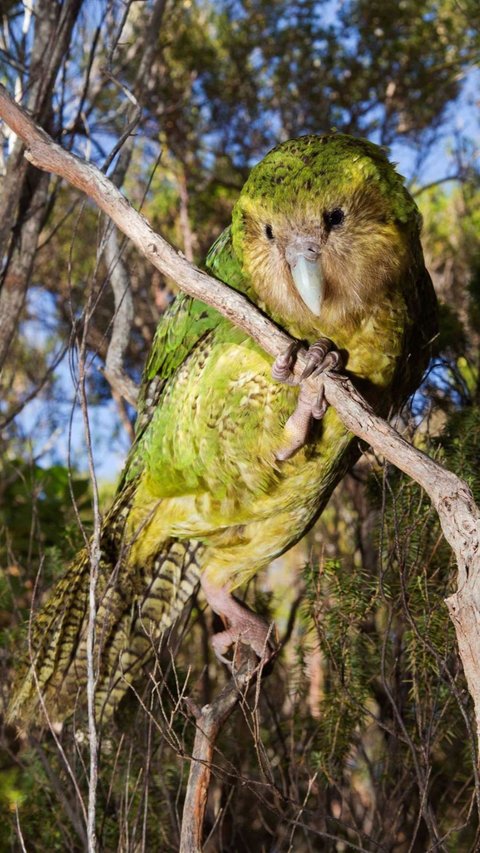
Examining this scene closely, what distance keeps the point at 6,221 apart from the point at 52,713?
1903 mm

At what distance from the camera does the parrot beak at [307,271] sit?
220 centimetres

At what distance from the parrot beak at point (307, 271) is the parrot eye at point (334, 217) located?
0.07 metres

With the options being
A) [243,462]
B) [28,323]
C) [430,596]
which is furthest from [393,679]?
[28,323]

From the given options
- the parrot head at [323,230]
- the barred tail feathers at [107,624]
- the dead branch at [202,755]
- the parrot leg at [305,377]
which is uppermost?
the parrot head at [323,230]

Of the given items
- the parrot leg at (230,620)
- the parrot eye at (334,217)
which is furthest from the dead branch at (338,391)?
the parrot leg at (230,620)

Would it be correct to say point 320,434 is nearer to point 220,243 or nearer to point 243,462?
point 243,462

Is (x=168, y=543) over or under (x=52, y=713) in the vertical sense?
over

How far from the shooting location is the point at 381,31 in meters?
6.55

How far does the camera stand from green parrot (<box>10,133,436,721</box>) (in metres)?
2.29

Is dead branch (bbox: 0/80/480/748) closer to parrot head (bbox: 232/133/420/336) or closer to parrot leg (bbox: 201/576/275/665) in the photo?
parrot head (bbox: 232/133/420/336)

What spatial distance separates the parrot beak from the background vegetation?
1.76 feet

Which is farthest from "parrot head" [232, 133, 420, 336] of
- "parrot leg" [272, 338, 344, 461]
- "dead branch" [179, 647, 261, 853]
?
"dead branch" [179, 647, 261, 853]

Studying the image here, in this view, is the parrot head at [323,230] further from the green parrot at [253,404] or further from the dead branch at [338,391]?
the dead branch at [338,391]

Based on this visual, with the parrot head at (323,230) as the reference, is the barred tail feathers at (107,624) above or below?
below
